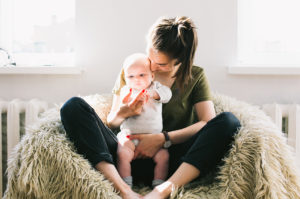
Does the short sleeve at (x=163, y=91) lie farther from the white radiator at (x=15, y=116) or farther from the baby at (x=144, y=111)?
the white radiator at (x=15, y=116)

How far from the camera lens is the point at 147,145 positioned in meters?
1.30

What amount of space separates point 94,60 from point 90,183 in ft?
3.40

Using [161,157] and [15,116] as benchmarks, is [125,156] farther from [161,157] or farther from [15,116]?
[15,116]

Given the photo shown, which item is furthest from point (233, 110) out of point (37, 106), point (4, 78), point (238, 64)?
point (4, 78)

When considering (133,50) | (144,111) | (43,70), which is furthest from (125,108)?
(43,70)

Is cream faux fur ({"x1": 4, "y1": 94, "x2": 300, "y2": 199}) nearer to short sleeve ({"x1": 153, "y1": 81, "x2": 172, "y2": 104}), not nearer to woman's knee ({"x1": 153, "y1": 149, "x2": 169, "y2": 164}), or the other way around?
woman's knee ({"x1": 153, "y1": 149, "x2": 169, "y2": 164})

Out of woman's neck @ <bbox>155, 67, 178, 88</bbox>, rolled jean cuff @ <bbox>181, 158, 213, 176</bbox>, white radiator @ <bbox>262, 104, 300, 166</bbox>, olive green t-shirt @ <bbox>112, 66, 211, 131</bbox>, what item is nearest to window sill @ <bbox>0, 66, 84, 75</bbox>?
olive green t-shirt @ <bbox>112, 66, 211, 131</bbox>

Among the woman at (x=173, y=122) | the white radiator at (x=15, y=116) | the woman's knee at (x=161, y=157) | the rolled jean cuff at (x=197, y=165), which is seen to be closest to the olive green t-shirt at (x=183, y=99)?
the woman at (x=173, y=122)

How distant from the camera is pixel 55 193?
1128 millimetres

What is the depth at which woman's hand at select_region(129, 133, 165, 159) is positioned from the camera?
131 centimetres

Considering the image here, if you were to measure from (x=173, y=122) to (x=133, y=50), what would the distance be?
0.64 metres

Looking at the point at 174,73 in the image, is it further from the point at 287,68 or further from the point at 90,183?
the point at 287,68

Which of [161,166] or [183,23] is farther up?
[183,23]

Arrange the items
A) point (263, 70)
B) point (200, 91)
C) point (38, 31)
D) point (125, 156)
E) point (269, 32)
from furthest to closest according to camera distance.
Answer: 1. point (38, 31)
2. point (269, 32)
3. point (263, 70)
4. point (200, 91)
5. point (125, 156)
